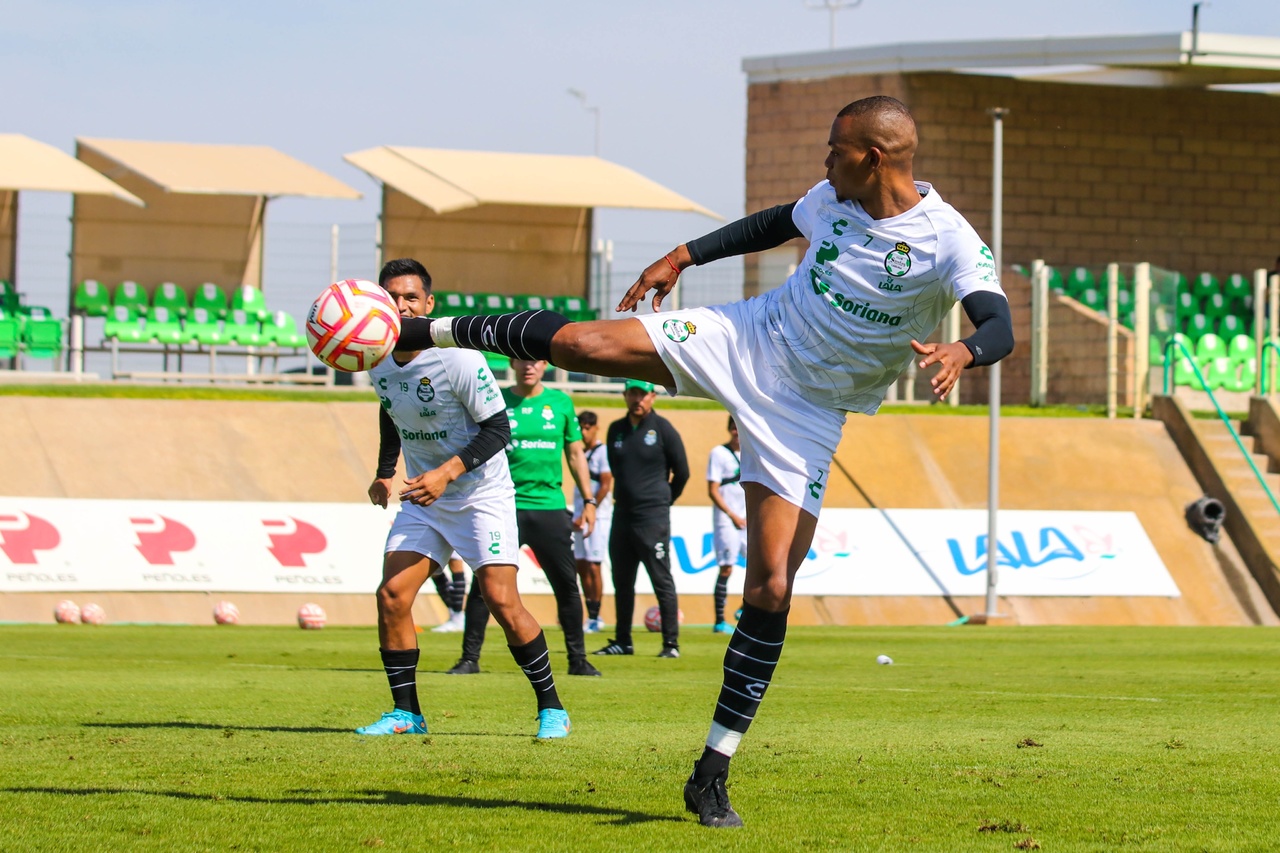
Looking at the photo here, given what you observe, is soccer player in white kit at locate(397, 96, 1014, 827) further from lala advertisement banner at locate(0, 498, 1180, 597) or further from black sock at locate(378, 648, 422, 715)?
lala advertisement banner at locate(0, 498, 1180, 597)

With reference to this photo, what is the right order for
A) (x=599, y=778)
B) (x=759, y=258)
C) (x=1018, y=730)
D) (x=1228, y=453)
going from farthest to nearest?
(x=759, y=258), (x=1228, y=453), (x=1018, y=730), (x=599, y=778)

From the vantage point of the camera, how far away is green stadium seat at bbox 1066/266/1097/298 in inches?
1115

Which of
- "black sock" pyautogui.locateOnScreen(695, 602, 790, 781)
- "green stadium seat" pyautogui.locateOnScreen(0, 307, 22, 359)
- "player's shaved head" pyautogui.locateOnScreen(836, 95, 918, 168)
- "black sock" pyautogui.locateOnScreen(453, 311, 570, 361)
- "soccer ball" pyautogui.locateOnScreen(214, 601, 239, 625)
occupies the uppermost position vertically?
"green stadium seat" pyautogui.locateOnScreen(0, 307, 22, 359)

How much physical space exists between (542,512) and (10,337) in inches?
614

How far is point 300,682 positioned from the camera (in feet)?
34.2

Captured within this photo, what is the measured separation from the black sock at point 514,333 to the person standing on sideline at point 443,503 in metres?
1.80

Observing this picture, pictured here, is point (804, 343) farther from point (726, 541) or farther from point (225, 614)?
point (225, 614)

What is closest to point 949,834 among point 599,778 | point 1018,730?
point 599,778

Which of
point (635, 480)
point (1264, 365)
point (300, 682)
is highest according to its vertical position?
point (1264, 365)

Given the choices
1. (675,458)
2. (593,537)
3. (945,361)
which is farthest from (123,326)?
(945,361)

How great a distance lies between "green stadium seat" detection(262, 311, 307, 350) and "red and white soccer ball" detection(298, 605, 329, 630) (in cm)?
941

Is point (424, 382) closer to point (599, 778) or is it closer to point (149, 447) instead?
point (599, 778)

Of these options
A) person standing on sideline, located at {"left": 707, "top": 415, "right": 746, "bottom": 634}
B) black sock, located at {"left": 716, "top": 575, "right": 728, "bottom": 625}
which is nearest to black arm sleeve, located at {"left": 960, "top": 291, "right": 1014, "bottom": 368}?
person standing on sideline, located at {"left": 707, "top": 415, "right": 746, "bottom": 634}

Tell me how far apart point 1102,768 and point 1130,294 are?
2199cm
